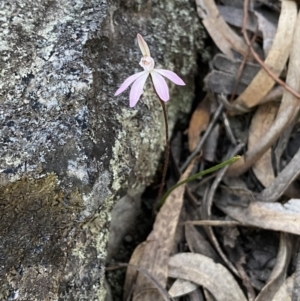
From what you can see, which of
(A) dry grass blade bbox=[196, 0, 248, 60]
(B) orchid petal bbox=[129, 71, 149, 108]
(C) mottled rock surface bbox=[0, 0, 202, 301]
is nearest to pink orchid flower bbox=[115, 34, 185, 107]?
(B) orchid petal bbox=[129, 71, 149, 108]

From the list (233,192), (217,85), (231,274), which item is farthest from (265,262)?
(217,85)

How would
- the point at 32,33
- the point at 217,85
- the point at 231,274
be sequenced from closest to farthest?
the point at 32,33
the point at 231,274
the point at 217,85

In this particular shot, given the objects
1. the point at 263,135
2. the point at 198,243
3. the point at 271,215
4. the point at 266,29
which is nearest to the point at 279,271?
the point at 271,215

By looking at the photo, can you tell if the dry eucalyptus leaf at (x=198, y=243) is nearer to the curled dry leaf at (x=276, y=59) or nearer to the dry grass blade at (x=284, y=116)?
the dry grass blade at (x=284, y=116)

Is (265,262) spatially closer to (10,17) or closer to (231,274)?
(231,274)

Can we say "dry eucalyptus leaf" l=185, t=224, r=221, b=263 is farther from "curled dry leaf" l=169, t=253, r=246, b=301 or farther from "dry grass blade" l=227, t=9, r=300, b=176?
"dry grass blade" l=227, t=9, r=300, b=176
